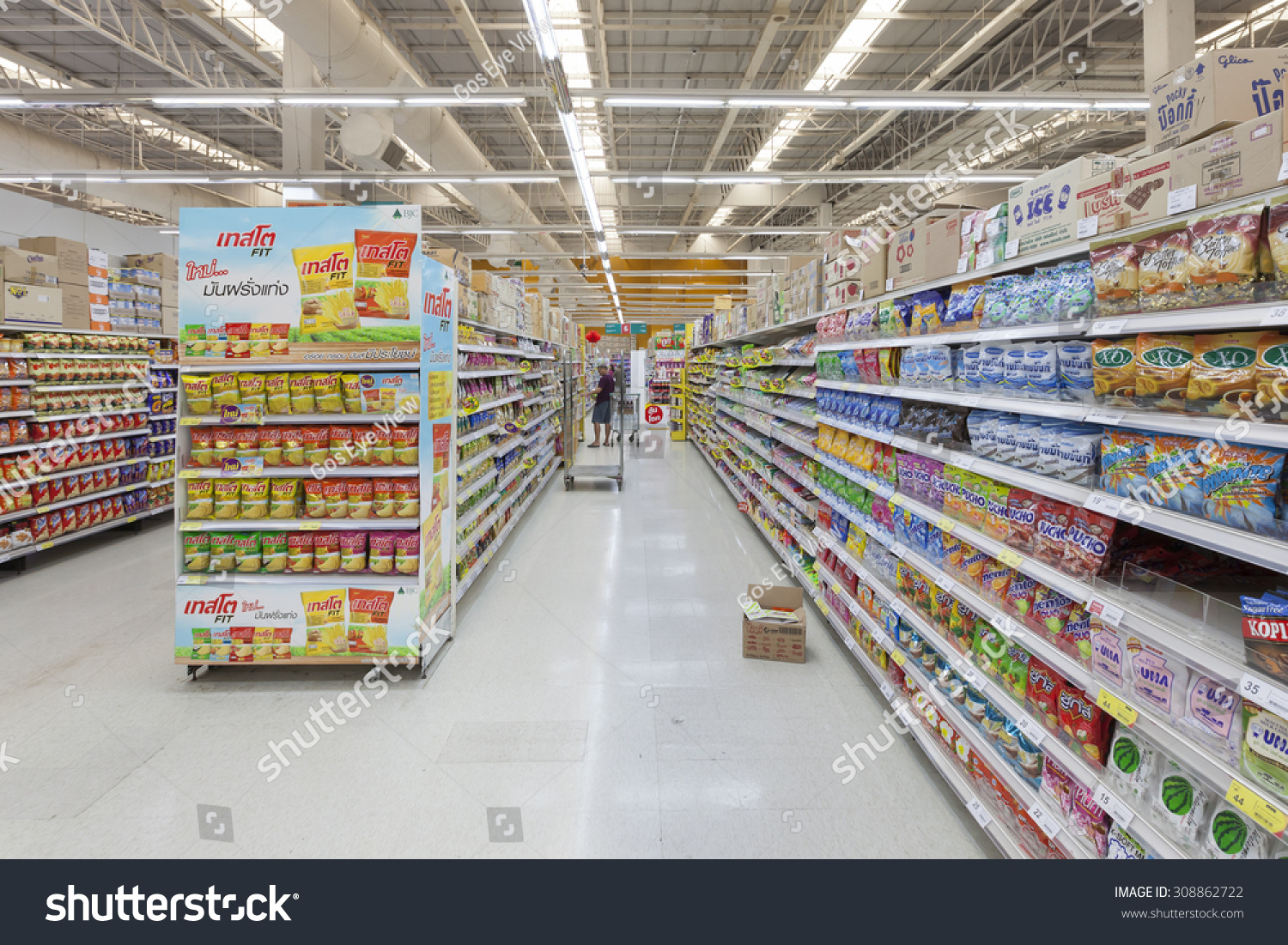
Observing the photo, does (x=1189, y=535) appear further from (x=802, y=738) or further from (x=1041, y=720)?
(x=802, y=738)

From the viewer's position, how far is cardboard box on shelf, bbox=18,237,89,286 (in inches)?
244

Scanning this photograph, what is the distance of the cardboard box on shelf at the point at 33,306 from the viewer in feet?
18.5

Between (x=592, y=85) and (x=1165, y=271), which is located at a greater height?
(x=592, y=85)

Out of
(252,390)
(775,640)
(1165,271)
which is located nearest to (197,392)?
(252,390)

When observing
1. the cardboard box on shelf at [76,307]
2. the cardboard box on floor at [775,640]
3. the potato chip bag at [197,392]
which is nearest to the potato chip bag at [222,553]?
the potato chip bag at [197,392]

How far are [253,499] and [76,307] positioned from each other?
15.4ft

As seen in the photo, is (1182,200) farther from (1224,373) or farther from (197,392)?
(197,392)

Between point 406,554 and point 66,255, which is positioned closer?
point 406,554

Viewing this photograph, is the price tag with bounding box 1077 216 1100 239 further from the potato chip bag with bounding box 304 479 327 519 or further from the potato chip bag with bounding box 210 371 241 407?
the potato chip bag with bounding box 210 371 241 407

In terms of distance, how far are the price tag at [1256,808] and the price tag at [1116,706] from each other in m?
0.29

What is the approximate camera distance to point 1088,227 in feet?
6.27

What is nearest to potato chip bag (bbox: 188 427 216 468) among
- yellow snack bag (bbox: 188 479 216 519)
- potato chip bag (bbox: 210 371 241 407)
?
yellow snack bag (bbox: 188 479 216 519)

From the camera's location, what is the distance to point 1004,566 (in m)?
2.43

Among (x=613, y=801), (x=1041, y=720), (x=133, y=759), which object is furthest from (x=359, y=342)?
(x=1041, y=720)
